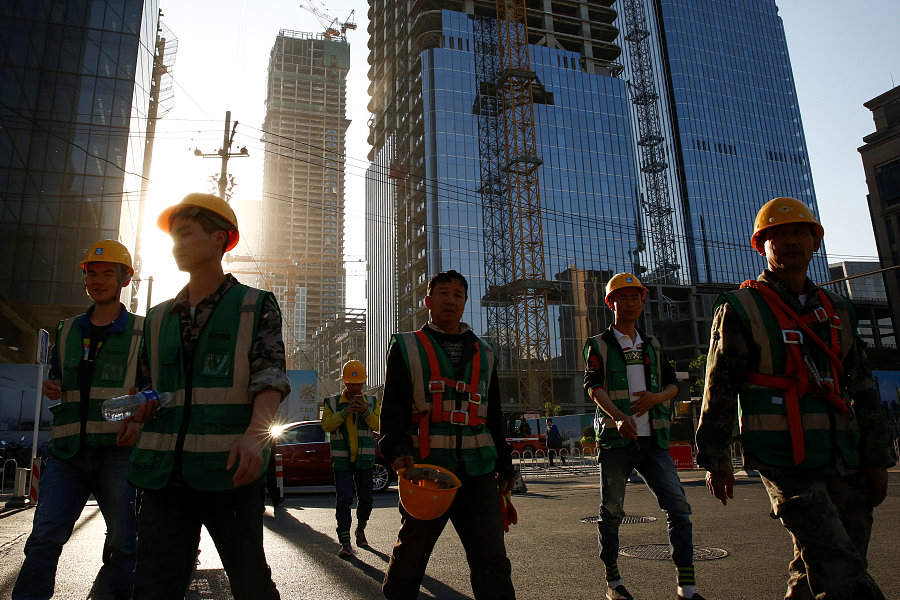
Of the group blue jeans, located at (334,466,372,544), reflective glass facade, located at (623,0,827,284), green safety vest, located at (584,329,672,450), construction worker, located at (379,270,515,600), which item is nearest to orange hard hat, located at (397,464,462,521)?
construction worker, located at (379,270,515,600)

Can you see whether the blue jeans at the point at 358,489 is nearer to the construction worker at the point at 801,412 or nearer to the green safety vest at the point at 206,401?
the green safety vest at the point at 206,401

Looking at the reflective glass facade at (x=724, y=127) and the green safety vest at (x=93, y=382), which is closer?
the green safety vest at (x=93, y=382)

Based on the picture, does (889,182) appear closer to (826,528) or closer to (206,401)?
(826,528)

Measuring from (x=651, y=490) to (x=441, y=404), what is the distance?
6.34 ft

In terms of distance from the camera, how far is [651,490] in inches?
168

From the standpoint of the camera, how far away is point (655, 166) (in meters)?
85.4

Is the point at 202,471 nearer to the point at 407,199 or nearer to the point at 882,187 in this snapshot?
the point at 882,187

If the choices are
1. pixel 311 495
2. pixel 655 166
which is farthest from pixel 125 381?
pixel 655 166

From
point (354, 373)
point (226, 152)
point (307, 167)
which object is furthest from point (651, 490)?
point (307, 167)

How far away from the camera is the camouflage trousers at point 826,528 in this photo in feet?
7.66

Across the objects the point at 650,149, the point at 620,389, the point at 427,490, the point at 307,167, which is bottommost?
the point at 427,490

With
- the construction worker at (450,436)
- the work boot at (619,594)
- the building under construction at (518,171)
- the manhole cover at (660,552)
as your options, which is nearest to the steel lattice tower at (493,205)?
the building under construction at (518,171)

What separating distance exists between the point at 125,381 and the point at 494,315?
6343cm

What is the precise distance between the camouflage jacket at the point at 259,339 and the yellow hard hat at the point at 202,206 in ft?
0.86
